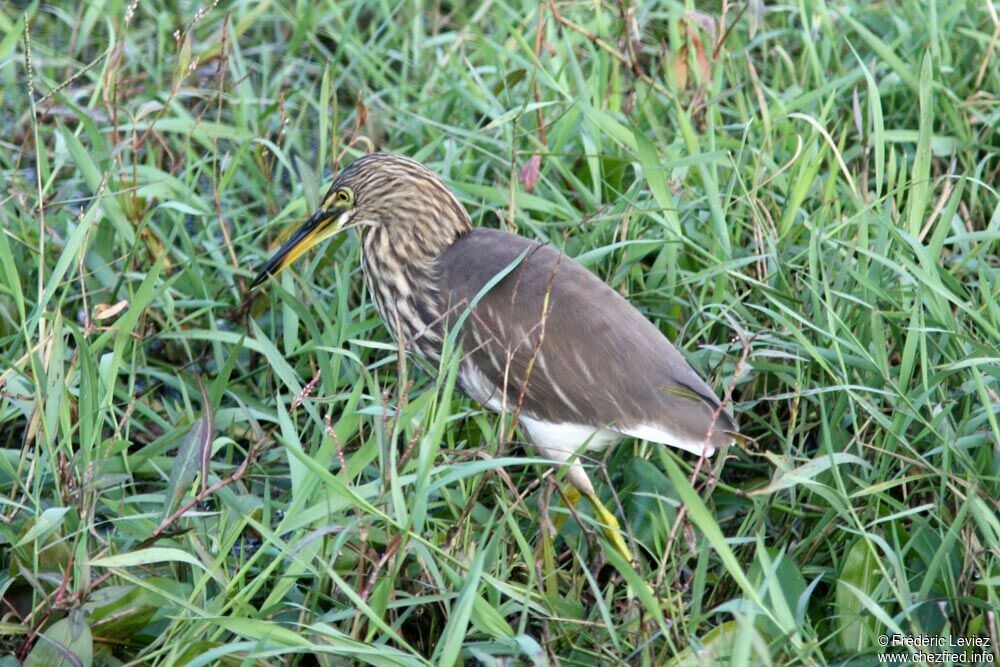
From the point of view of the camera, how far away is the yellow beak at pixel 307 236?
135 inches

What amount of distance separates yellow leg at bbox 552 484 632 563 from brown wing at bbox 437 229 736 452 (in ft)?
0.60

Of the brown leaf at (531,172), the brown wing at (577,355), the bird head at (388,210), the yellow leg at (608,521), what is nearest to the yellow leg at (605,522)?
the yellow leg at (608,521)

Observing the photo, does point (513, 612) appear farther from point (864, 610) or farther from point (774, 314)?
point (774, 314)

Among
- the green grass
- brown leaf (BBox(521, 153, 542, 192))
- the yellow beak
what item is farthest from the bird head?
brown leaf (BBox(521, 153, 542, 192))

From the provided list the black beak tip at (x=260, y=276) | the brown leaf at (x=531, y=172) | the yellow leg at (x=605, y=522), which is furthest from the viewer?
the brown leaf at (x=531, y=172)

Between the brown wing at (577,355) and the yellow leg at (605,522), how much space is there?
183mm

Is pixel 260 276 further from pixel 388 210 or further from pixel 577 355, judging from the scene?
pixel 577 355

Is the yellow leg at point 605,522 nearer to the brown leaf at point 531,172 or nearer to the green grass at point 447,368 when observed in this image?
the green grass at point 447,368

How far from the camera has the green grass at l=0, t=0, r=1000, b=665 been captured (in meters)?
2.49

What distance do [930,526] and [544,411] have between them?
91 cm

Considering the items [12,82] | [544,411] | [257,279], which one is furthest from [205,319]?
[12,82]

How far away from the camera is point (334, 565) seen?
268 centimetres

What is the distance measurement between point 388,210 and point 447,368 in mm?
917

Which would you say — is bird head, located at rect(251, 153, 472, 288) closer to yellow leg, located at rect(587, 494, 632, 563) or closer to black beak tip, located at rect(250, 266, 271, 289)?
black beak tip, located at rect(250, 266, 271, 289)
